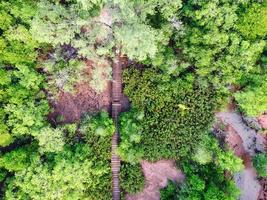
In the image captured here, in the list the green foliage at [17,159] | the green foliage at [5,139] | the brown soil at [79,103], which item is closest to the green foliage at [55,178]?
the green foliage at [17,159]

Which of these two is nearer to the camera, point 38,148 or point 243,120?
point 38,148

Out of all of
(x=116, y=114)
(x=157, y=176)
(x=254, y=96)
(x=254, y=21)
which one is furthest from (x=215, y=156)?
(x=254, y=21)

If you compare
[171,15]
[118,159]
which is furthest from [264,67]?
[118,159]

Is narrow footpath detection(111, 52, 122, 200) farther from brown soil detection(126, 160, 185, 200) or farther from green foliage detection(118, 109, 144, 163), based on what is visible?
brown soil detection(126, 160, 185, 200)

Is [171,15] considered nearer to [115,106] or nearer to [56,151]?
[115,106]

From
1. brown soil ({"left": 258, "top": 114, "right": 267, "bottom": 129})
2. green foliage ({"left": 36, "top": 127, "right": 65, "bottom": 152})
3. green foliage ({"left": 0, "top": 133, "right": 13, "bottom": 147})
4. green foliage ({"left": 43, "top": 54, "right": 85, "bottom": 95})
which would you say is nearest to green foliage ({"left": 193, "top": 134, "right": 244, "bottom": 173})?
brown soil ({"left": 258, "top": 114, "right": 267, "bottom": 129})

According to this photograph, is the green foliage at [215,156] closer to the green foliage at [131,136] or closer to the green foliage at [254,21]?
the green foliage at [131,136]
